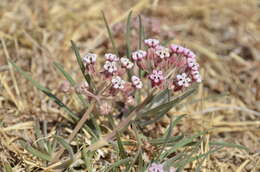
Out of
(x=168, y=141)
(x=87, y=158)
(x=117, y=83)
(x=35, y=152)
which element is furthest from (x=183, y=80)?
(x=35, y=152)

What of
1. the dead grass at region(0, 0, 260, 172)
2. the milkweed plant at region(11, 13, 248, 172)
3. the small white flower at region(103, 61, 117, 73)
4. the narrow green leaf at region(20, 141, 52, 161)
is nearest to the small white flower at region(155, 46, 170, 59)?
the milkweed plant at region(11, 13, 248, 172)

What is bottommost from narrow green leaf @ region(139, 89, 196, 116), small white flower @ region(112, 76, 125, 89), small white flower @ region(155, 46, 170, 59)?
narrow green leaf @ region(139, 89, 196, 116)

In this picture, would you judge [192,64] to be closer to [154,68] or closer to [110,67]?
[154,68]

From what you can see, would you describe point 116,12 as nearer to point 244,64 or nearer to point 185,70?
point 244,64

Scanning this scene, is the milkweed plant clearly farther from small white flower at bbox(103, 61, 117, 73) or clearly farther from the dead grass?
the dead grass

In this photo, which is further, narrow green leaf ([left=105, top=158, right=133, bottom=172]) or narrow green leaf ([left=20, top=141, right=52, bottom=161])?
narrow green leaf ([left=20, top=141, right=52, bottom=161])

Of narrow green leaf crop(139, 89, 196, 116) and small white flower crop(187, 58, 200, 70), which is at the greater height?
small white flower crop(187, 58, 200, 70)

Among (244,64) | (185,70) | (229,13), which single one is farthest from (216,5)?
(185,70)
